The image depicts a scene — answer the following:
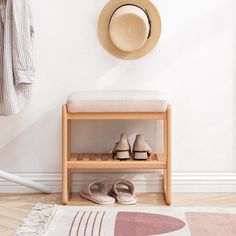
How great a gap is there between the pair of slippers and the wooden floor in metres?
0.04

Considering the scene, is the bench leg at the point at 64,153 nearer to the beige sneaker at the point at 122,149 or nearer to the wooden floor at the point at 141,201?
the wooden floor at the point at 141,201

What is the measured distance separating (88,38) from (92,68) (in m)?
0.16

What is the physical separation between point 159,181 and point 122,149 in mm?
378

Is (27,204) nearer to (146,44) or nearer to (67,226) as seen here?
(67,226)

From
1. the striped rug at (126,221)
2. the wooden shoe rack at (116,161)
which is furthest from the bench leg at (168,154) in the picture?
the striped rug at (126,221)

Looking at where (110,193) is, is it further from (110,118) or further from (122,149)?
(110,118)

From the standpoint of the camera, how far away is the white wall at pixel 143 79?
2.85m

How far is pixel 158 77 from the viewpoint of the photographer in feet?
9.43

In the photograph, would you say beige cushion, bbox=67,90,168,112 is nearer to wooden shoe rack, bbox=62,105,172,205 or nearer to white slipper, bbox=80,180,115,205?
wooden shoe rack, bbox=62,105,172,205

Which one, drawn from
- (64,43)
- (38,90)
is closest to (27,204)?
(38,90)

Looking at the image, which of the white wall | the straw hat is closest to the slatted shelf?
the white wall

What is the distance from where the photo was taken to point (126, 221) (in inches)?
89.2

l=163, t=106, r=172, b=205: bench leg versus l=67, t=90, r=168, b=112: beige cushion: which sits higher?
l=67, t=90, r=168, b=112: beige cushion

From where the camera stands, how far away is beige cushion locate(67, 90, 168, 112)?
251 cm
